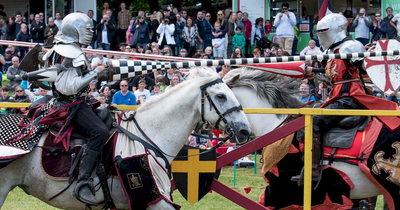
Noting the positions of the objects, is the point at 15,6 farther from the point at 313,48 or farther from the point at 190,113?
the point at 190,113

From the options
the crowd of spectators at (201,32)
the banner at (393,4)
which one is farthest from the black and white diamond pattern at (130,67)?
the banner at (393,4)

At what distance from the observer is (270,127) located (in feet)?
19.7

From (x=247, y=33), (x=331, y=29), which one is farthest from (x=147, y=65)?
(x=247, y=33)

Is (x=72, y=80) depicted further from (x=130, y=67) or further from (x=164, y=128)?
(x=164, y=128)

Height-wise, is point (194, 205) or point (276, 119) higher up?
point (276, 119)

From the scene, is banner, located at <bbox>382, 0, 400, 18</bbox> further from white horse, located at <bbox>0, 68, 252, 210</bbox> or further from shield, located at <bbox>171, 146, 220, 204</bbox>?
white horse, located at <bbox>0, 68, 252, 210</bbox>

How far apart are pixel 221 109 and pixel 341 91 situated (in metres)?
1.70

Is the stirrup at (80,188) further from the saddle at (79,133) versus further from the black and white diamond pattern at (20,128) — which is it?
the black and white diamond pattern at (20,128)

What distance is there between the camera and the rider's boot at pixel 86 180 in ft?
15.2

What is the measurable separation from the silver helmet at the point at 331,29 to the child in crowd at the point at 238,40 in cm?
1069

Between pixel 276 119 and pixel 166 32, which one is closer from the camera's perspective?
pixel 276 119

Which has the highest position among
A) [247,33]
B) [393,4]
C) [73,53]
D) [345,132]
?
[393,4]

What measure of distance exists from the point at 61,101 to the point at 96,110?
36 cm

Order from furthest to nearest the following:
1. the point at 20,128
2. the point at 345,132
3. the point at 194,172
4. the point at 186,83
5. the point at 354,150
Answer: the point at 345,132 → the point at 354,150 → the point at 194,172 → the point at 186,83 → the point at 20,128
